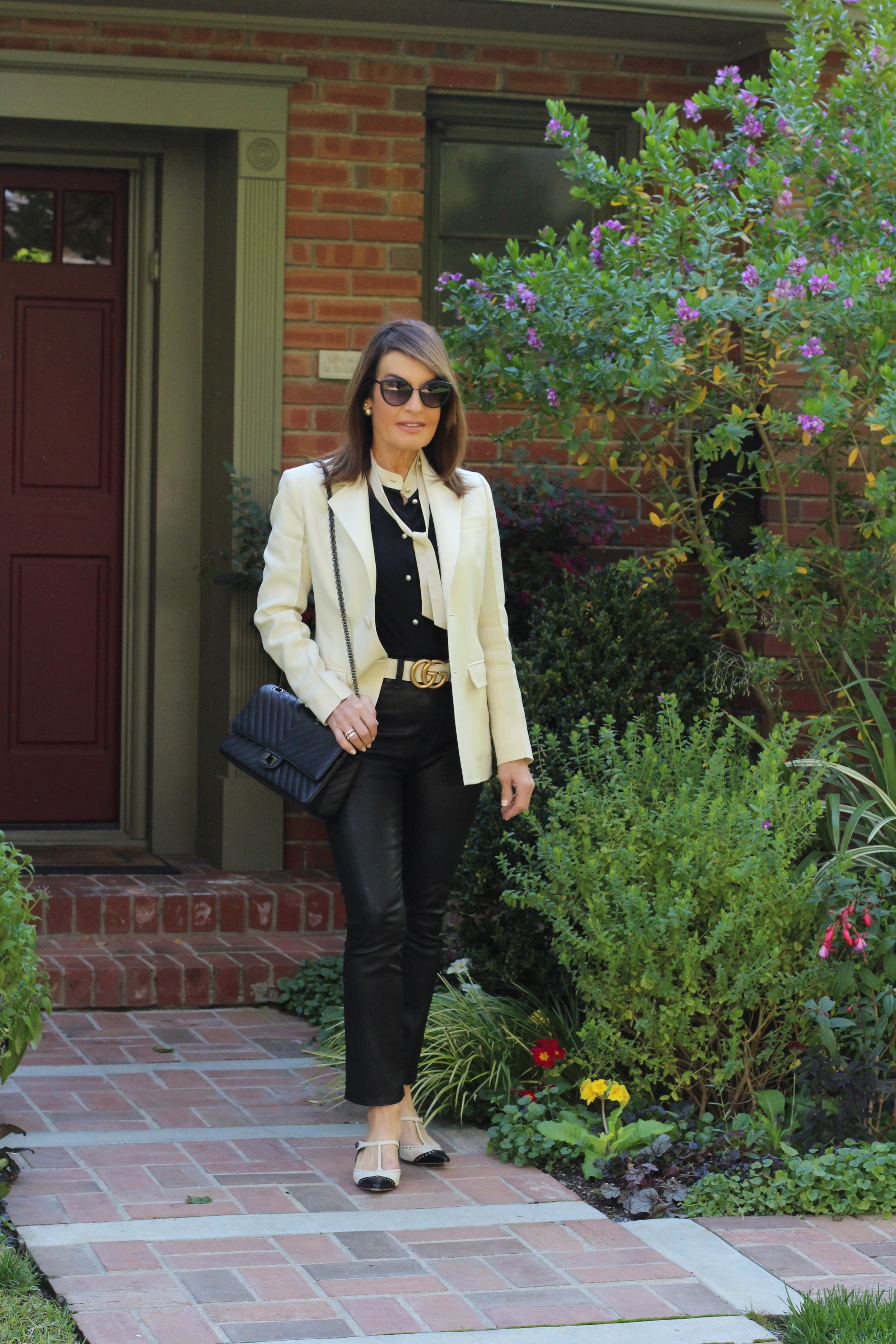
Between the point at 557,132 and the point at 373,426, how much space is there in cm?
170

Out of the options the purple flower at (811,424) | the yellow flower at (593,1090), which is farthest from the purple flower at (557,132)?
the yellow flower at (593,1090)

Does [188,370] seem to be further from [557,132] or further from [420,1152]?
[420,1152]

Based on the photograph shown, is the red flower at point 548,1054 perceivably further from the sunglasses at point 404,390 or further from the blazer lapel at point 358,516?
the sunglasses at point 404,390

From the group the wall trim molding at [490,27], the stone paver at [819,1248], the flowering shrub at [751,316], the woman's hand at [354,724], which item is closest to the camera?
the stone paver at [819,1248]

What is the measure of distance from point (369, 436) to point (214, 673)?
8.74ft

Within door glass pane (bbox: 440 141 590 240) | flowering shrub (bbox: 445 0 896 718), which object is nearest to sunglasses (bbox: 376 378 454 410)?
flowering shrub (bbox: 445 0 896 718)

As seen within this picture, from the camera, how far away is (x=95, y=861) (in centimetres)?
638

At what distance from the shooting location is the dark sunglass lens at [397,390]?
12.5 feet

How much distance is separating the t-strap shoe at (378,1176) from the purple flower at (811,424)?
222 cm

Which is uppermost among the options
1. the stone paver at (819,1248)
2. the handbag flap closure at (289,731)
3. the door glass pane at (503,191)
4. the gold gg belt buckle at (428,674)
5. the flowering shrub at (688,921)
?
the door glass pane at (503,191)

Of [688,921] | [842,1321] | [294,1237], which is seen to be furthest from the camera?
[688,921]

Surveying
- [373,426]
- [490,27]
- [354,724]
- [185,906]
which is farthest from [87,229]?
[354,724]

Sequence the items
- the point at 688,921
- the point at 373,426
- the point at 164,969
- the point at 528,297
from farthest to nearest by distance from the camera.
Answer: the point at 164,969 < the point at 528,297 < the point at 688,921 < the point at 373,426

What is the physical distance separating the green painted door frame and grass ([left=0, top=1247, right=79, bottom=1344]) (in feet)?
10.3
